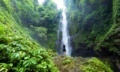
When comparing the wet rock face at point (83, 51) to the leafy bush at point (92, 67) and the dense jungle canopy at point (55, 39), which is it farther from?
the leafy bush at point (92, 67)

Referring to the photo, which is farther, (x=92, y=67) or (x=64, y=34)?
(x=64, y=34)

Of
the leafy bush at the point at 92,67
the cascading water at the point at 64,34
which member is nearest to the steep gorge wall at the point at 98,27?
the cascading water at the point at 64,34

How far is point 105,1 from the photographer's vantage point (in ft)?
65.3

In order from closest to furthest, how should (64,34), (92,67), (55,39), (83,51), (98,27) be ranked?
(92,67)
(98,27)
(83,51)
(55,39)
(64,34)

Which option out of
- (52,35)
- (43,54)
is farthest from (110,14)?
(43,54)

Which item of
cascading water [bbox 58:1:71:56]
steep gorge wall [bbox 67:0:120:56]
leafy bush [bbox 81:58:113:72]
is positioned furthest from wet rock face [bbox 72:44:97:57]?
leafy bush [bbox 81:58:113:72]

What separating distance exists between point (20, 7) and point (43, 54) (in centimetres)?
2044

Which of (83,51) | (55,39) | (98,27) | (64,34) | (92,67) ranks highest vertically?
(64,34)

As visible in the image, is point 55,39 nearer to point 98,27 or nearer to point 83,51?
point 83,51

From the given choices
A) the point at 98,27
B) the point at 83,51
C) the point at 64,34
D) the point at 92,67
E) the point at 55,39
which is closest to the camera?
the point at 92,67

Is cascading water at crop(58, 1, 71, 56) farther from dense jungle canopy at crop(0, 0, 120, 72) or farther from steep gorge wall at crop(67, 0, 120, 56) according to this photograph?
steep gorge wall at crop(67, 0, 120, 56)

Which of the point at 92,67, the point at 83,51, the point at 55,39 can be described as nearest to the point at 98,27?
the point at 83,51

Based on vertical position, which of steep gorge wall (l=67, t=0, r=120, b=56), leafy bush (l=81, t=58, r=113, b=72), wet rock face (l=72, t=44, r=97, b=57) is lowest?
leafy bush (l=81, t=58, r=113, b=72)

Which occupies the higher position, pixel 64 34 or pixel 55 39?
pixel 64 34
